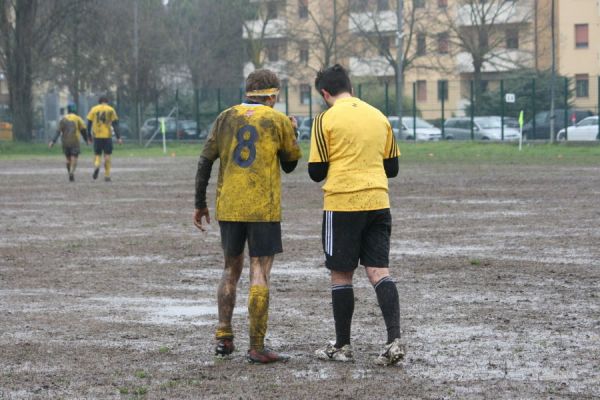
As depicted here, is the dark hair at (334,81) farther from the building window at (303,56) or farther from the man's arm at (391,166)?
the building window at (303,56)

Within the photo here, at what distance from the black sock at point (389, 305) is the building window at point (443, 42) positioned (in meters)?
61.5

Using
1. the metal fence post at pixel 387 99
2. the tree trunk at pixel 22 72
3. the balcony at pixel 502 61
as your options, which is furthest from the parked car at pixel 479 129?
the tree trunk at pixel 22 72

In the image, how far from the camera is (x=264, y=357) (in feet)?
25.2

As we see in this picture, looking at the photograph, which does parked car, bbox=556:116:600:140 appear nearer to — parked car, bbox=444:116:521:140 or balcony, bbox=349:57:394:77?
parked car, bbox=444:116:521:140

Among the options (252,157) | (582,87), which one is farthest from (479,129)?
(252,157)

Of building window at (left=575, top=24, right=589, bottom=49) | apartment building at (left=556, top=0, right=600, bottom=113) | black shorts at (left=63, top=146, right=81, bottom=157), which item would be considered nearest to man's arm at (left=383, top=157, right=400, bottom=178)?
black shorts at (left=63, top=146, right=81, bottom=157)

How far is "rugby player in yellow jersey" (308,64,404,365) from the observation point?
7.77m

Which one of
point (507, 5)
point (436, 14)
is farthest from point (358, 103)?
point (507, 5)

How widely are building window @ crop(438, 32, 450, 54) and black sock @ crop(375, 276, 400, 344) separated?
61453 millimetres

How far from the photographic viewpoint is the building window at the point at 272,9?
2990 inches

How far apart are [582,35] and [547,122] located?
105 feet

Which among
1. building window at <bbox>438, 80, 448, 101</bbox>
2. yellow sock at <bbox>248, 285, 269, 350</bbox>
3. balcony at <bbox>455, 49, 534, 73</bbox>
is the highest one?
balcony at <bbox>455, 49, 534, 73</bbox>

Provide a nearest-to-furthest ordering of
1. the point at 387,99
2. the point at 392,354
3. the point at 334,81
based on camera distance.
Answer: the point at 392,354 < the point at 334,81 < the point at 387,99

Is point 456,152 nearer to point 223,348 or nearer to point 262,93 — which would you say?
point 262,93
